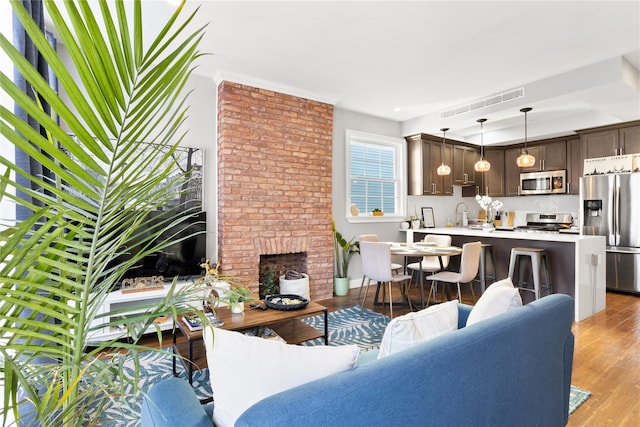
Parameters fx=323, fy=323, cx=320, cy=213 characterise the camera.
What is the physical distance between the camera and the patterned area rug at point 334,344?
1.98m

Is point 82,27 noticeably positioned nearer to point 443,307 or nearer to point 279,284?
point 443,307

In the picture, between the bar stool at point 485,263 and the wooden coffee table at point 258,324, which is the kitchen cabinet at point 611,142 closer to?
the bar stool at point 485,263

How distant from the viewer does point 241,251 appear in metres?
3.91

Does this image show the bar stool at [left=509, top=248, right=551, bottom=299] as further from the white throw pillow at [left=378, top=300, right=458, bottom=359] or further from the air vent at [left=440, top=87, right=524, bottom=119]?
the white throw pillow at [left=378, top=300, right=458, bottom=359]

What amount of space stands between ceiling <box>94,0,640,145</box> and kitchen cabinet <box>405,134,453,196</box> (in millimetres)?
978

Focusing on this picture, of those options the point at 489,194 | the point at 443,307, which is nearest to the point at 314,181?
Result: the point at 443,307

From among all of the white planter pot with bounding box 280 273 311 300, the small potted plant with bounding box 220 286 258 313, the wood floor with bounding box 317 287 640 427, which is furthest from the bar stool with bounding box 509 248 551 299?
the small potted plant with bounding box 220 286 258 313

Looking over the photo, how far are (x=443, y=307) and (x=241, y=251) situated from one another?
289 centimetres

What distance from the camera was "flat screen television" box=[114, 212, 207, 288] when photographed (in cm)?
334

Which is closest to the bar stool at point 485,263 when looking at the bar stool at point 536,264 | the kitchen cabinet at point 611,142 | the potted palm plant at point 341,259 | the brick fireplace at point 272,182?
the bar stool at point 536,264

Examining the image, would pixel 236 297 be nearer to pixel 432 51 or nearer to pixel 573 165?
pixel 432 51

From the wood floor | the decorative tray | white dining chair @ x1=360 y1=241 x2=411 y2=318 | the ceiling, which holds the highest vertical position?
the ceiling

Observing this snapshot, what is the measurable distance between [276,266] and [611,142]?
5588 mm

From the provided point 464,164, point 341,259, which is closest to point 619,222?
point 464,164
